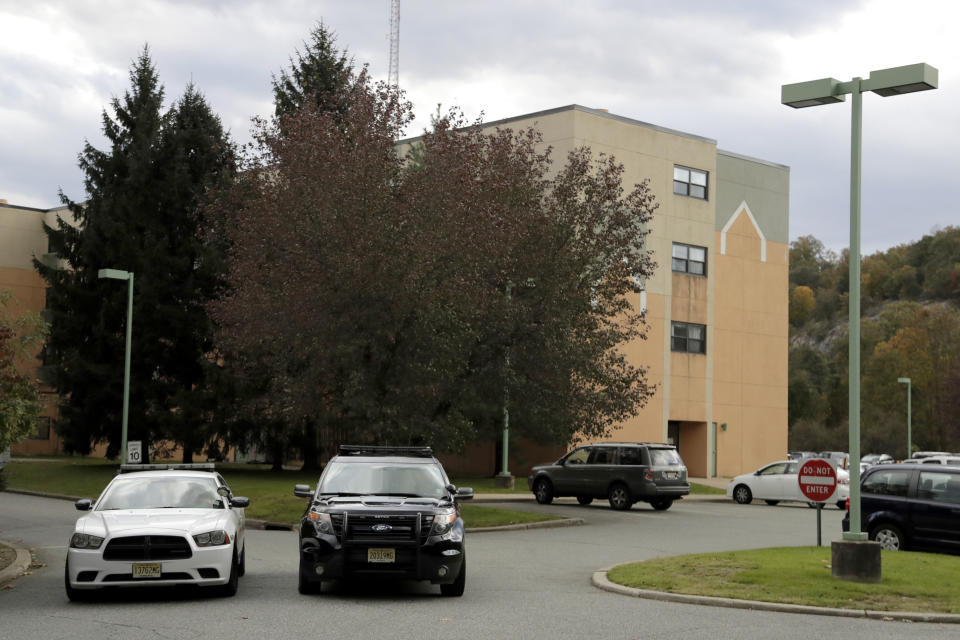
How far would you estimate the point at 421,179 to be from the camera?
25.7 m

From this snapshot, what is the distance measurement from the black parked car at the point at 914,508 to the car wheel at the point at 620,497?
38.0 feet

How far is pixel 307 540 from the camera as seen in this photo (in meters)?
13.3

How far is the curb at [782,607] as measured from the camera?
41.5 ft

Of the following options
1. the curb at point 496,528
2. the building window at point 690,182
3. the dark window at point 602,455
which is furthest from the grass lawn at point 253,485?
the building window at point 690,182

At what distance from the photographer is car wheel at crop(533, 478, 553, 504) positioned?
33031 mm

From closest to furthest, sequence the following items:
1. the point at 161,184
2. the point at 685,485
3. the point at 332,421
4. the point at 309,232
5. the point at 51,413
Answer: the point at 309,232 → the point at 332,421 → the point at 685,485 → the point at 161,184 → the point at 51,413

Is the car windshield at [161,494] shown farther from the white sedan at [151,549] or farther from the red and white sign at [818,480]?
the red and white sign at [818,480]

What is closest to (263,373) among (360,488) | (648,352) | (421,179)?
(421,179)

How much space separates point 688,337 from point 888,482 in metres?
31.7

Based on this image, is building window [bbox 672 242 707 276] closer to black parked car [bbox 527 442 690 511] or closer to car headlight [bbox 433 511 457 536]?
black parked car [bbox 527 442 690 511]

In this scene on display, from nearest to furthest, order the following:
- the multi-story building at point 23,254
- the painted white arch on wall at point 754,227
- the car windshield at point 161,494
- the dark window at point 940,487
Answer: the car windshield at point 161,494, the dark window at point 940,487, the painted white arch on wall at point 754,227, the multi-story building at point 23,254

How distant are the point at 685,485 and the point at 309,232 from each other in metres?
13.1

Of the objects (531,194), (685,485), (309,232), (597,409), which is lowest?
(685,485)

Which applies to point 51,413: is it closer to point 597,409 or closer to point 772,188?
point 772,188
